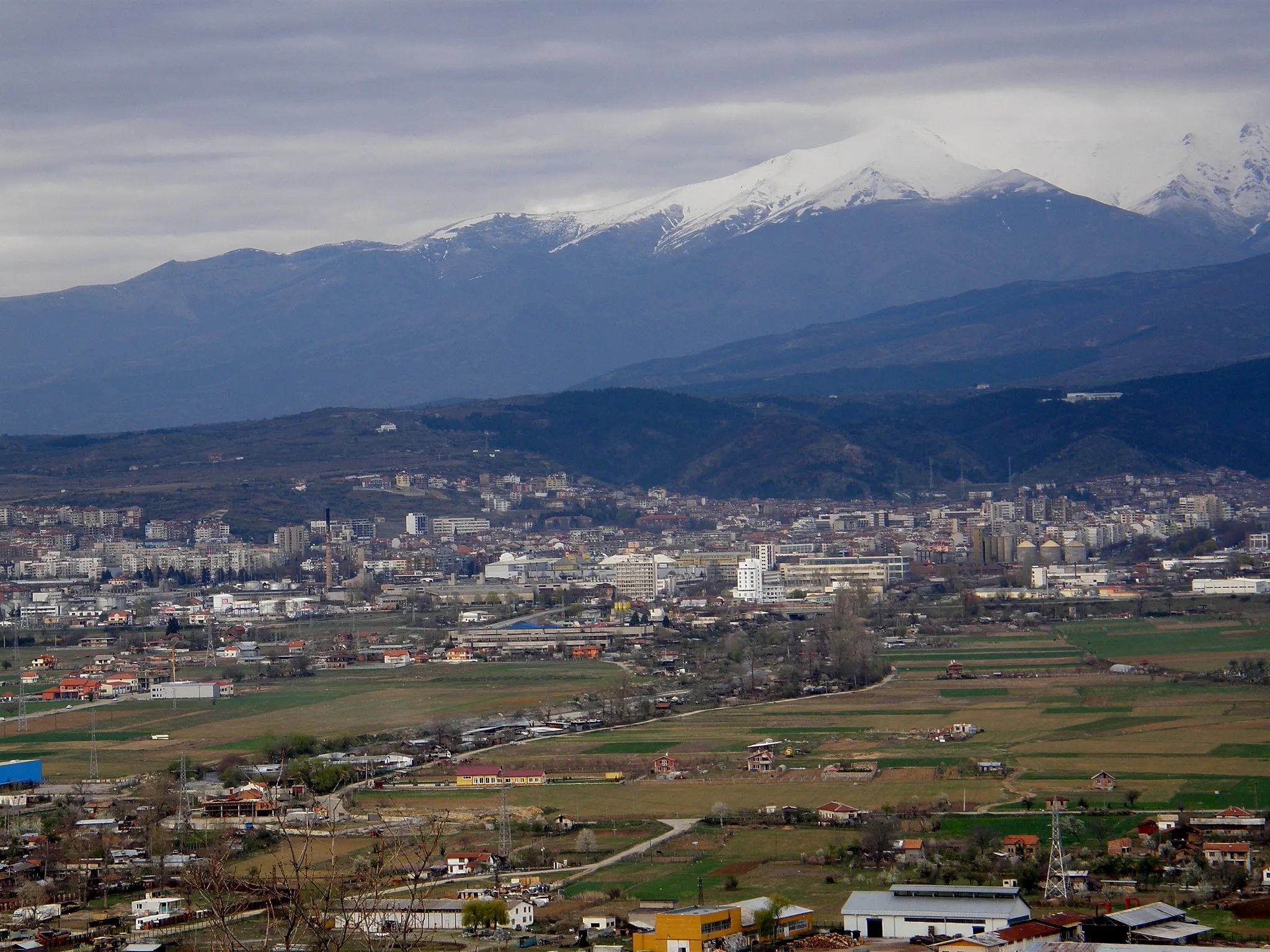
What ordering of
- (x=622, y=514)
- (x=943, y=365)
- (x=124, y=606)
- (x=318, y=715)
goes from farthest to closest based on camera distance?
(x=943, y=365), (x=622, y=514), (x=124, y=606), (x=318, y=715)

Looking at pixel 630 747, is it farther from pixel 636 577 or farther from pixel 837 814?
pixel 636 577

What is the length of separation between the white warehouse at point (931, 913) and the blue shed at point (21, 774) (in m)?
16.1

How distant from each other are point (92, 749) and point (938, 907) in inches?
746

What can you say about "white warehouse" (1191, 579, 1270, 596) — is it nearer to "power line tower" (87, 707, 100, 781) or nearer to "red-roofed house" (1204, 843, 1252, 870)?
"power line tower" (87, 707, 100, 781)

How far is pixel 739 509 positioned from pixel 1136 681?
66878 mm

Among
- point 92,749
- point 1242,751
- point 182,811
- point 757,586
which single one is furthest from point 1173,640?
point 182,811

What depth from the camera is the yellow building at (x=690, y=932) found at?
19094mm

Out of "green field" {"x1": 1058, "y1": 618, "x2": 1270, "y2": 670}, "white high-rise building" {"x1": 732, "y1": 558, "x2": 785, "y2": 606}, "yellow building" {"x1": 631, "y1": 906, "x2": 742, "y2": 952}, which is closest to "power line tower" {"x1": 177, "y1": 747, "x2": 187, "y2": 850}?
"yellow building" {"x1": 631, "y1": 906, "x2": 742, "y2": 952}

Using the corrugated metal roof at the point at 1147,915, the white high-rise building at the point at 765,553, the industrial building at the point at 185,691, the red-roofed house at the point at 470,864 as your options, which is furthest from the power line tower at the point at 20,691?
the white high-rise building at the point at 765,553

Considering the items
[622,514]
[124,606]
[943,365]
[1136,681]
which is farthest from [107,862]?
[943,365]

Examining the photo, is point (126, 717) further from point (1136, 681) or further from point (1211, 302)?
point (1211, 302)

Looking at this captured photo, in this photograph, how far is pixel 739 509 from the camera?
107 m

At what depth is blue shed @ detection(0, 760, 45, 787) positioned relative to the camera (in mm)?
32344

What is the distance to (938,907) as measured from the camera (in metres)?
20.0
